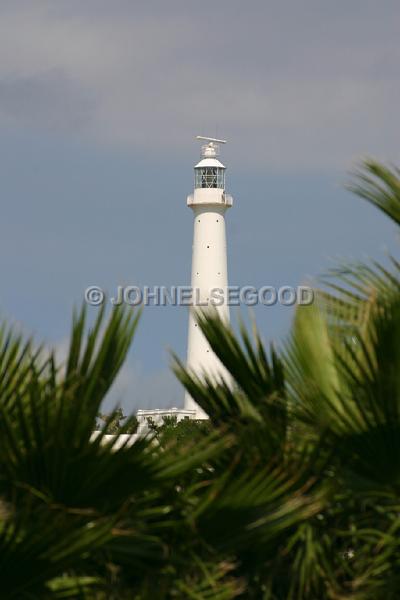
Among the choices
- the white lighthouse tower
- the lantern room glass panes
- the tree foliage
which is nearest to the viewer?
the tree foliage

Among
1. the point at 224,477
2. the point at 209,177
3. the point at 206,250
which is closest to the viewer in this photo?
the point at 224,477

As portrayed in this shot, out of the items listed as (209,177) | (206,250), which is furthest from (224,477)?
(209,177)

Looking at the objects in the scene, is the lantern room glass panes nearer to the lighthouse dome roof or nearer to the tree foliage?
the lighthouse dome roof

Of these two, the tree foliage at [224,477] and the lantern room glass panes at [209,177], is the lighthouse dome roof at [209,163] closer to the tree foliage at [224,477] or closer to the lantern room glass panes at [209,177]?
the lantern room glass panes at [209,177]

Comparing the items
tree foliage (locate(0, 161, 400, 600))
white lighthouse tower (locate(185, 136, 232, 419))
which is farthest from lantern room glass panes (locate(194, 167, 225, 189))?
tree foliage (locate(0, 161, 400, 600))

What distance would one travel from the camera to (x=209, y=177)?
7750 cm

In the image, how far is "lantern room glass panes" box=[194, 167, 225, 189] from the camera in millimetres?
76881

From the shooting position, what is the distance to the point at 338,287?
24.3 ft

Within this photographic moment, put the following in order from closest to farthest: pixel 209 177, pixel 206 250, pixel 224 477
→ pixel 224 477
pixel 206 250
pixel 209 177

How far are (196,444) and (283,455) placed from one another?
1.54 ft

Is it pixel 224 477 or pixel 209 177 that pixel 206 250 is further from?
pixel 224 477

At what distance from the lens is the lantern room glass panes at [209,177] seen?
252ft

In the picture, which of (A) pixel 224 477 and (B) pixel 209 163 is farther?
(B) pixel 209 163

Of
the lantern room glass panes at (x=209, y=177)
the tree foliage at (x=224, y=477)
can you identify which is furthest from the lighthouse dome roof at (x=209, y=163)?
the tree foliage at (x=224, y=477)
